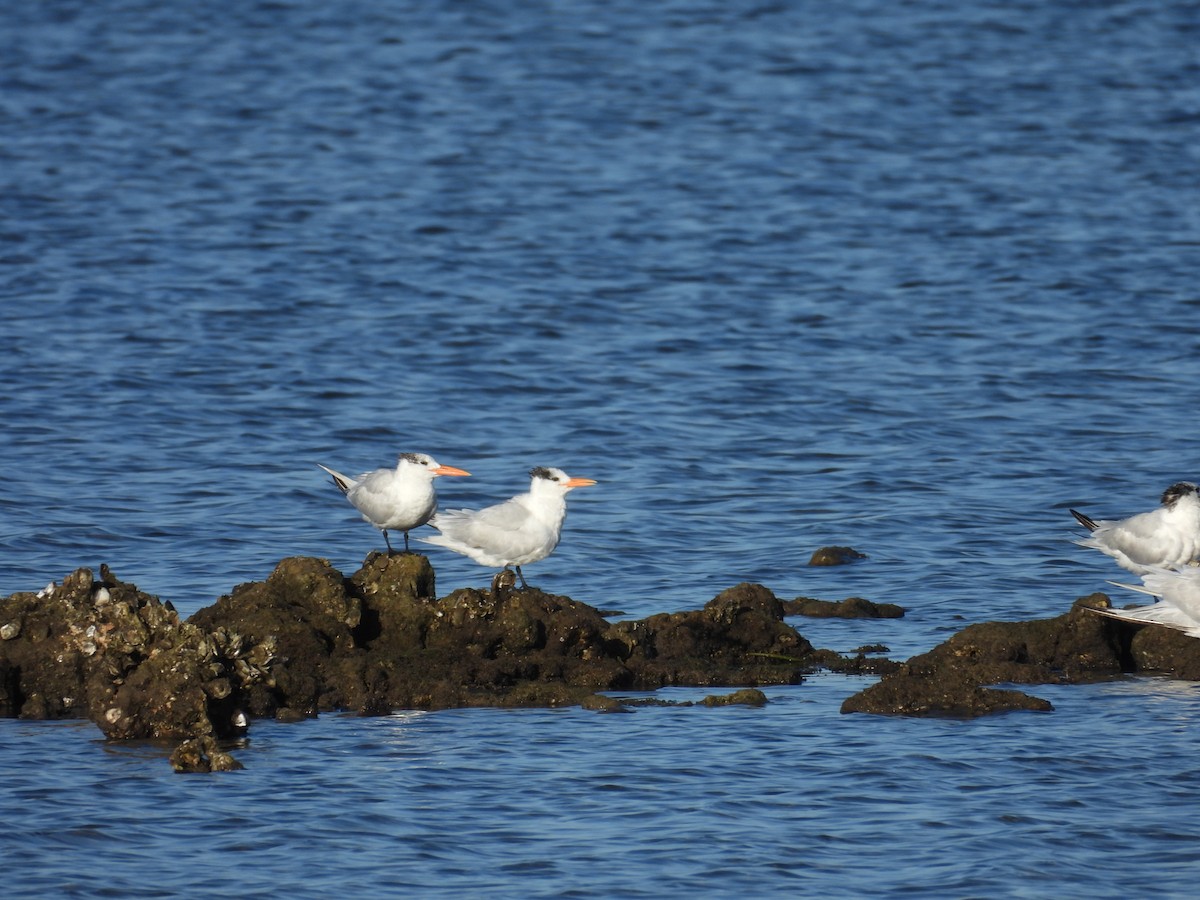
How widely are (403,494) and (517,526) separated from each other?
81cm

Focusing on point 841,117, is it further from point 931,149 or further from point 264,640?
point 264,640

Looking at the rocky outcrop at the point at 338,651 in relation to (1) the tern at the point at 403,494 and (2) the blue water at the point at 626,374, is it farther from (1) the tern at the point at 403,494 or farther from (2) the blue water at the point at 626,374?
(1) the tern at the point at 403,494

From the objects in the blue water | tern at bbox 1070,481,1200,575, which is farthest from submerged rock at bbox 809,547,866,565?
tern at bbox 1070,481,1200,575

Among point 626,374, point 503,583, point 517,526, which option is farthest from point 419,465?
point 626,374

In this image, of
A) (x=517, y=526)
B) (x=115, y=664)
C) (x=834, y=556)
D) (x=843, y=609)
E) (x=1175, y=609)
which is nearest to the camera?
(x=115, y=664)

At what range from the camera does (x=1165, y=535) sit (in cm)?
1282

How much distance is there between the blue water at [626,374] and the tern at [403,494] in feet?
5.15

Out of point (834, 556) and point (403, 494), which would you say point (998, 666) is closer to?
point (834, 556)

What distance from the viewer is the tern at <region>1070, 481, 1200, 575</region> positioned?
41.9 ft

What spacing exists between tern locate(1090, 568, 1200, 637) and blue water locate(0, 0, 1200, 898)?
0.50 metres

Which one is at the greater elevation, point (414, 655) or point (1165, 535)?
point (1165, 535)

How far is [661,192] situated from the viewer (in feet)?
111

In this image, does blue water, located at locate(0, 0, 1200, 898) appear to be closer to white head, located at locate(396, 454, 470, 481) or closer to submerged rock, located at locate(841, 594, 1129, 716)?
submerged rock, located at locate(841, 594, 1129, 716)

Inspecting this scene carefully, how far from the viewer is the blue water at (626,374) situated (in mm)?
8969
